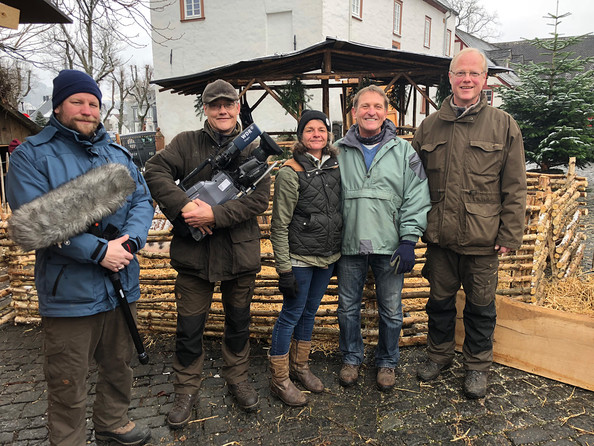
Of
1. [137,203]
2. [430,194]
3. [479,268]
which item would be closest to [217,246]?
[137,203]

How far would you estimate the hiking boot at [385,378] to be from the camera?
325cm

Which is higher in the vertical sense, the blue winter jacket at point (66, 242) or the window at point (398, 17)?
the window at point (398, 17)

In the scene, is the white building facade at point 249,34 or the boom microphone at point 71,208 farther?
the white building facade at point 249,34

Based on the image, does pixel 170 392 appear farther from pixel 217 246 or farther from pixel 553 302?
pixel 553 302

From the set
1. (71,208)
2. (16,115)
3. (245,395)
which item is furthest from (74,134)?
(16,115)

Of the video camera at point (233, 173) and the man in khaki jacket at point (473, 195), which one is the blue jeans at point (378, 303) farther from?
the video camera at point (233, 173)

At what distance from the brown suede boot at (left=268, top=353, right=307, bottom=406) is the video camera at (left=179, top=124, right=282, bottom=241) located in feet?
3.67

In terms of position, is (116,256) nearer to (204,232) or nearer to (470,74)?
(204,232)

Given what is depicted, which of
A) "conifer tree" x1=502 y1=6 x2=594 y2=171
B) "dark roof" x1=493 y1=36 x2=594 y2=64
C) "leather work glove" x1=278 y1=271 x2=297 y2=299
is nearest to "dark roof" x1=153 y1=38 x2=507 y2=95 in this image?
"conifer tree" x1=502 y1=6 x2=594 y2=171

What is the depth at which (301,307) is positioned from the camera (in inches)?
121

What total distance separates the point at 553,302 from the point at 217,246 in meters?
3.68

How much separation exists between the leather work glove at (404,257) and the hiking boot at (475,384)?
103cm

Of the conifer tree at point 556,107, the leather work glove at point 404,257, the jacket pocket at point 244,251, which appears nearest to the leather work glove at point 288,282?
the jacket pocket at point 244,251

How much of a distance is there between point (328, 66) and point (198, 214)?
761 cm
